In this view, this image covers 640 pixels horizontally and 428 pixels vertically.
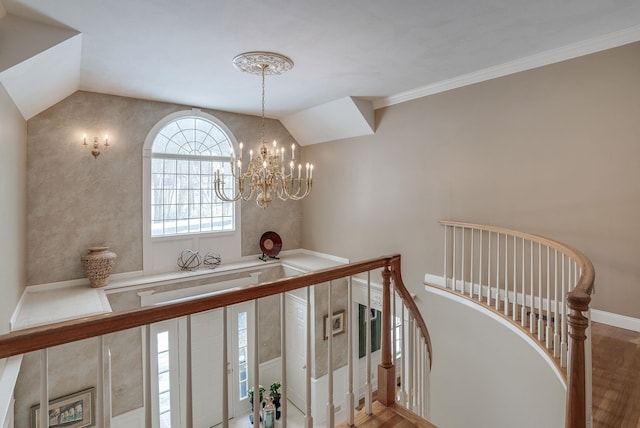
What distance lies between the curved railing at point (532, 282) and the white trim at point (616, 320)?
288 millimetres

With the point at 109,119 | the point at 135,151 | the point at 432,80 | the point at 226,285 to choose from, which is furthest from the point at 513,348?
the point at 109,119

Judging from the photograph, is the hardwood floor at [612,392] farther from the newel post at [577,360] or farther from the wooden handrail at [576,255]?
the wooden handrail at [576,255]

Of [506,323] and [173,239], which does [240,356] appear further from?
[506,323]

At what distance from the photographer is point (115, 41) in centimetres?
299

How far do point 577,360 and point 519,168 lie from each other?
2649 millimetres

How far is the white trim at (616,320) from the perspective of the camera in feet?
9.56

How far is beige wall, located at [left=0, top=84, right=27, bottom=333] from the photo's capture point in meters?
2.79

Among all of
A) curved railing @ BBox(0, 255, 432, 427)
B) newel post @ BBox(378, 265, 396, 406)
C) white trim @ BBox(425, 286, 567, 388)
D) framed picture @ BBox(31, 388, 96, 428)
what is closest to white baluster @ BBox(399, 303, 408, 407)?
curved railing @ BBox(0, 255, 432, 427)

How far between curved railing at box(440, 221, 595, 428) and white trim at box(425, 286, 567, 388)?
62 mm

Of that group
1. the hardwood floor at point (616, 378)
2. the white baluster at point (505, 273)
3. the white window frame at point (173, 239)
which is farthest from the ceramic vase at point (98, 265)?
the hardwood floor at point (616, 378)

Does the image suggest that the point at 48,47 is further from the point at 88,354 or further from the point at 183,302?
the point at 88,354

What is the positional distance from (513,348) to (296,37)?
3615 mm

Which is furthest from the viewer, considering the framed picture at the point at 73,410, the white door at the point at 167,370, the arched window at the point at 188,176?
the arched window at the point at 188,176

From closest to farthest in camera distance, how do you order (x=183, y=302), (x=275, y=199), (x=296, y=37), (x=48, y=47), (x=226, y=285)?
(x=183, y=302) → (x=48, y=47) → (x=296, y=37) → (x=226, y=285) → (x=275, y=199)
